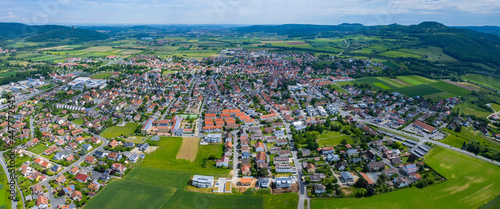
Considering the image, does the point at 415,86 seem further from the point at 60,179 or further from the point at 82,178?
the point at 60,179

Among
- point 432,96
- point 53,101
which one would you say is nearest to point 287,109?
point 432,96

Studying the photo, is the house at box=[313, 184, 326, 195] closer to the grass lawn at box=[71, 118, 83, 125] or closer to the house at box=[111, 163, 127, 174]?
the house at box=[111, 163, 127, 174]

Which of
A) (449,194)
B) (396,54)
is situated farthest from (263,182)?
(396,54)

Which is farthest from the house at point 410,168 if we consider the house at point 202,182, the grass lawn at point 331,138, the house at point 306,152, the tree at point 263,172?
the house at point 202,182

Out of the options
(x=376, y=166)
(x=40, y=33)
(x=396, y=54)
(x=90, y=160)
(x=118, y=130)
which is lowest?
(x=90, y=160)

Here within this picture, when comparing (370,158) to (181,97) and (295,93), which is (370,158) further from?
(181,97)

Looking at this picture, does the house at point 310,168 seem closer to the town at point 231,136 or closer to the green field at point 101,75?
the town at point 231,136
